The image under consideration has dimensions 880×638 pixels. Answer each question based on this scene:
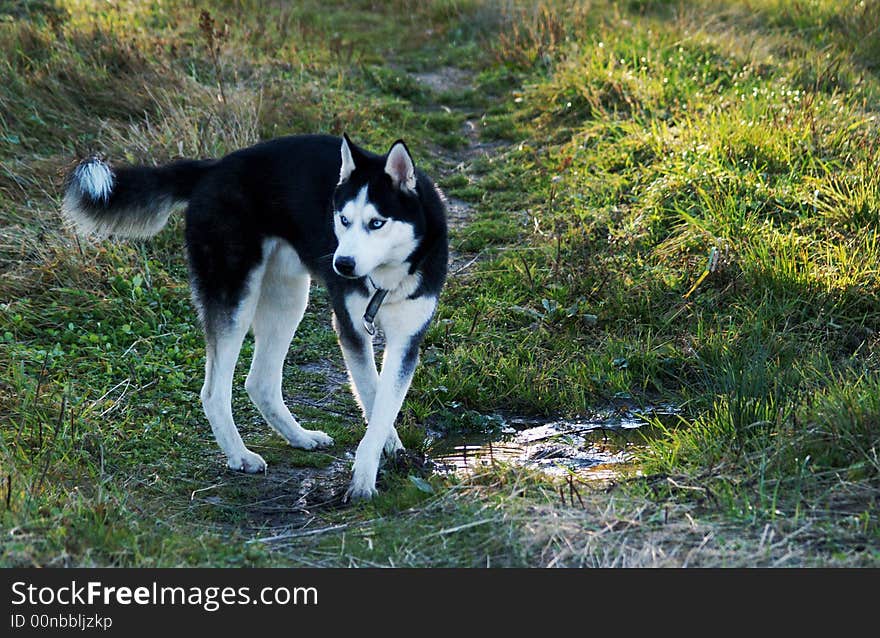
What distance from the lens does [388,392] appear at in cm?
467

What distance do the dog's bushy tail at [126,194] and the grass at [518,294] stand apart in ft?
2.78

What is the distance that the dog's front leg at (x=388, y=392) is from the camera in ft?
15.3

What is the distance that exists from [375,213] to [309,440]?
141cm

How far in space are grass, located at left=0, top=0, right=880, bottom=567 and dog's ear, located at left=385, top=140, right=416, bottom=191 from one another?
1.26 meters

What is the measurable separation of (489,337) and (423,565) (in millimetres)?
2574

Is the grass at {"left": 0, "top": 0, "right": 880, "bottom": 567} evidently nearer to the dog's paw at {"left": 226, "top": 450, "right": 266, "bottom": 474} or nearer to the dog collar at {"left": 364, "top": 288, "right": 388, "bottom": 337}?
the dog's paw at {"left": 226, "top": 450, "right": 266, "bottom": 474}

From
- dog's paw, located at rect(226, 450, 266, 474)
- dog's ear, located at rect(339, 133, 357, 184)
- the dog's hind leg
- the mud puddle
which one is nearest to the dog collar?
dog's ear, located at rect(339, 133, 357, 184)

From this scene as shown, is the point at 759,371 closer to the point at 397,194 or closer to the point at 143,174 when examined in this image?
the point at 397,194

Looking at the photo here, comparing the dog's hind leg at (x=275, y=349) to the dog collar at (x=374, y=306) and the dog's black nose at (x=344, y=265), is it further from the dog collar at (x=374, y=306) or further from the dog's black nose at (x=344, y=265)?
the dog's black nose at (x=344, y=265)

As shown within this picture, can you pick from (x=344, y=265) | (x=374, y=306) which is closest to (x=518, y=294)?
(x=374, y=306)

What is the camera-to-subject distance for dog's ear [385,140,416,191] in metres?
4.47

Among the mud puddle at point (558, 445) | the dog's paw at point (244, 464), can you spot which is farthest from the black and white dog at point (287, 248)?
the mud puddle at point (558, 445)

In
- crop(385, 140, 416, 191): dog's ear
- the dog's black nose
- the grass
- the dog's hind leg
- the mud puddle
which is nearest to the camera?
the grass

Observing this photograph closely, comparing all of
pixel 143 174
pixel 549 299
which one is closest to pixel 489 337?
pixel 549 299
